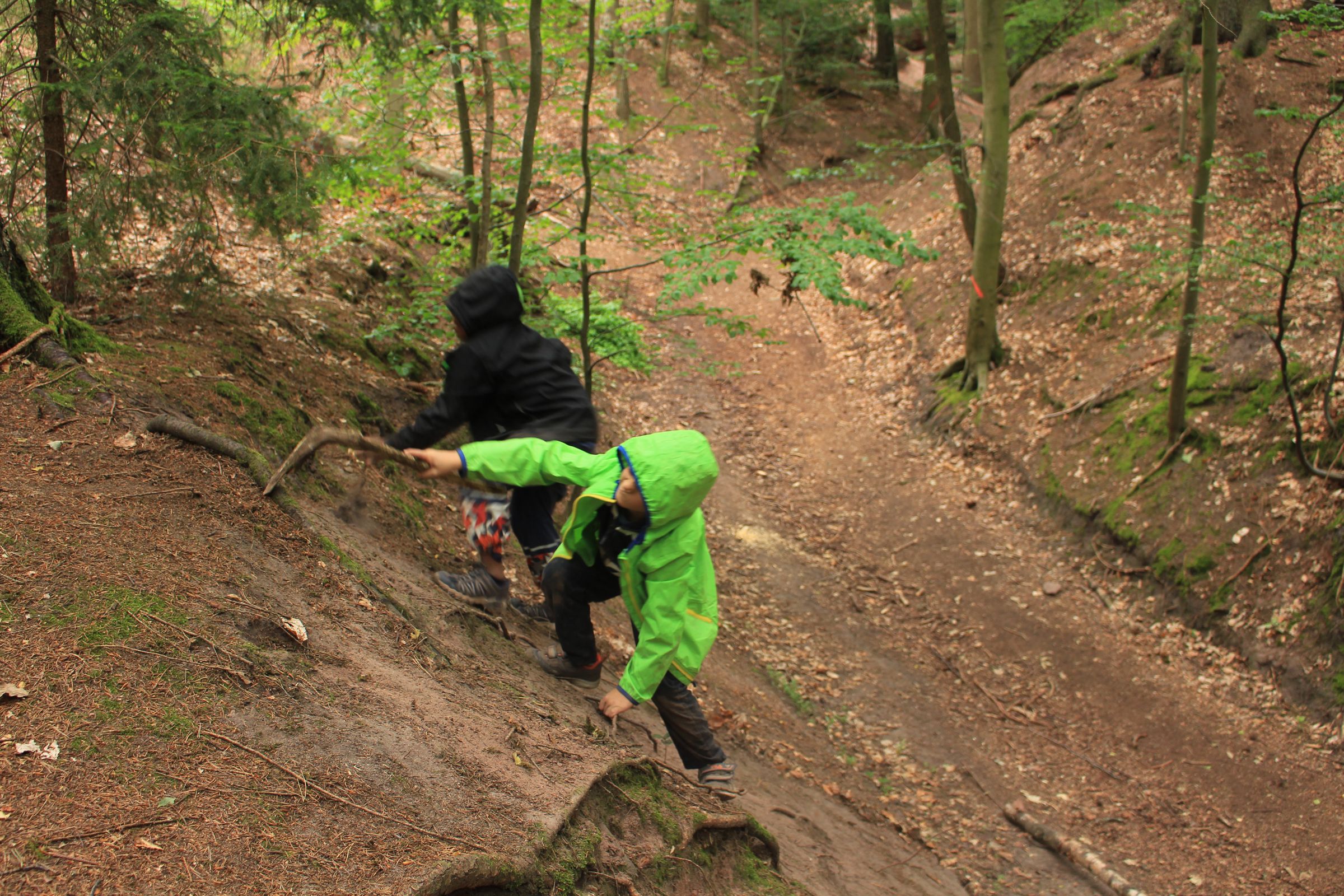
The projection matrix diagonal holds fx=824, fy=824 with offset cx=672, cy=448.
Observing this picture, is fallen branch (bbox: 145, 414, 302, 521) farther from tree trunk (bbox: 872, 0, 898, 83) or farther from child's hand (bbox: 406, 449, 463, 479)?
tree trunk (bbox: 872, 0, 898, 83)

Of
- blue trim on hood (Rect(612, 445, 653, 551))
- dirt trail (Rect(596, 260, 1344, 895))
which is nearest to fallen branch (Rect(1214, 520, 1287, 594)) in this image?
dirt trail (Rect(596, 260, 1344, 895))

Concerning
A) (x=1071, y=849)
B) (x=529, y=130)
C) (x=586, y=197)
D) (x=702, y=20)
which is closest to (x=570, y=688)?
(x=1071, y=849)

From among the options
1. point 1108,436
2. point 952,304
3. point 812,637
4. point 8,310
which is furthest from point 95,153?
point 952,304

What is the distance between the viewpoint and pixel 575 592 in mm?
4133

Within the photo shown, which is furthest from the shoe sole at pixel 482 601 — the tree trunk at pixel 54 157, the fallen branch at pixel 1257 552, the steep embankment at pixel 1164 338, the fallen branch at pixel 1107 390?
the fallen branch at pixel 1107 390

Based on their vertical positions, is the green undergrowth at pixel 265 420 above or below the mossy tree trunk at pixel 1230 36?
below

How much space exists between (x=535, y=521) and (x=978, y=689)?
17.9 ft

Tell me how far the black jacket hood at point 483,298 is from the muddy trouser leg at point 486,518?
3.01 ft

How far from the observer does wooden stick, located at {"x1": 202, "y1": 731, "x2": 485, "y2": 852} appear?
8.16 ft

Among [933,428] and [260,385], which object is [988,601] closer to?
[933,428]

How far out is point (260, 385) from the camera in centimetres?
538

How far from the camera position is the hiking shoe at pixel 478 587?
4.64 meters

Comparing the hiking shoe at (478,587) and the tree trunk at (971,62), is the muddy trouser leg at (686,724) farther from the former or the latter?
the tree trunk at (971,62)

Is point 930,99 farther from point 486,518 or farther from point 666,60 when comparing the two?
point 486,518
